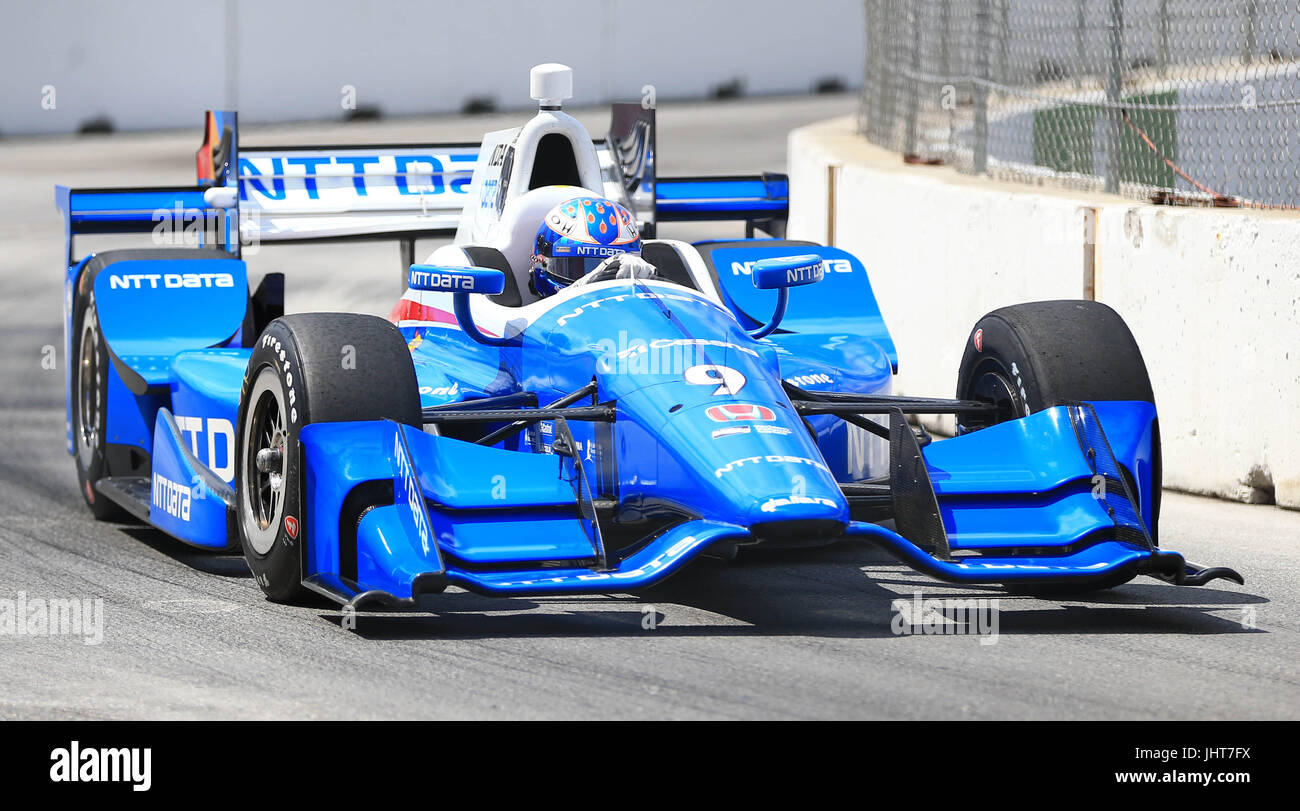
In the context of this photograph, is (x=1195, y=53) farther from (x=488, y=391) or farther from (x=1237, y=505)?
(x=488, y=391)

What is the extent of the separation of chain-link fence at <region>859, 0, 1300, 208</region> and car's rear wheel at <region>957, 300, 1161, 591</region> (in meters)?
2.22

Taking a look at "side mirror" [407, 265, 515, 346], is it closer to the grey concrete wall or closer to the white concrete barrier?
the white concrete barrier

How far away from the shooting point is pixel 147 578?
6852 mm

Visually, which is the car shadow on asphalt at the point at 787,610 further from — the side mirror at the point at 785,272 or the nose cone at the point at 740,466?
the side mirror at the point at 785,272

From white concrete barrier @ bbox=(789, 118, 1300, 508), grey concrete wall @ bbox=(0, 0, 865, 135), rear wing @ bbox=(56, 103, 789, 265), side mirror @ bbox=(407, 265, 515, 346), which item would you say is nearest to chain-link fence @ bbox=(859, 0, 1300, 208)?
white concrete barrier @ bbox=(789, 118, 1300, 508)

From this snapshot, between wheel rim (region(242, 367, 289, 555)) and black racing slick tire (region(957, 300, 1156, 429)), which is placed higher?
black racing slick tire (region(957, 300, 1156, 429))

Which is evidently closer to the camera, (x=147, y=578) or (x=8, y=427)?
(x=147, y=578)

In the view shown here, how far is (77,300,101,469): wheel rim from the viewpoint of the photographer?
27.1 ft

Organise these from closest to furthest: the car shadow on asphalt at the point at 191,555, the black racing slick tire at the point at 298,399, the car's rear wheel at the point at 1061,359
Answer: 1. the black racing slick tire at the point at 298,399
2. the car's rear wheel at the point at 1061,359
3. the car shadow on asphalt at the point at 191,555

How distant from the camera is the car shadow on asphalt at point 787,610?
5.82 m

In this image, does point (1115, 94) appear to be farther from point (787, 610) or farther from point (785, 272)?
point (787, 610)

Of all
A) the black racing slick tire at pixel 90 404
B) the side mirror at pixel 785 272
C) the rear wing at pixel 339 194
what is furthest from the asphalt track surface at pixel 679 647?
the rear wing at pixel 339 194
